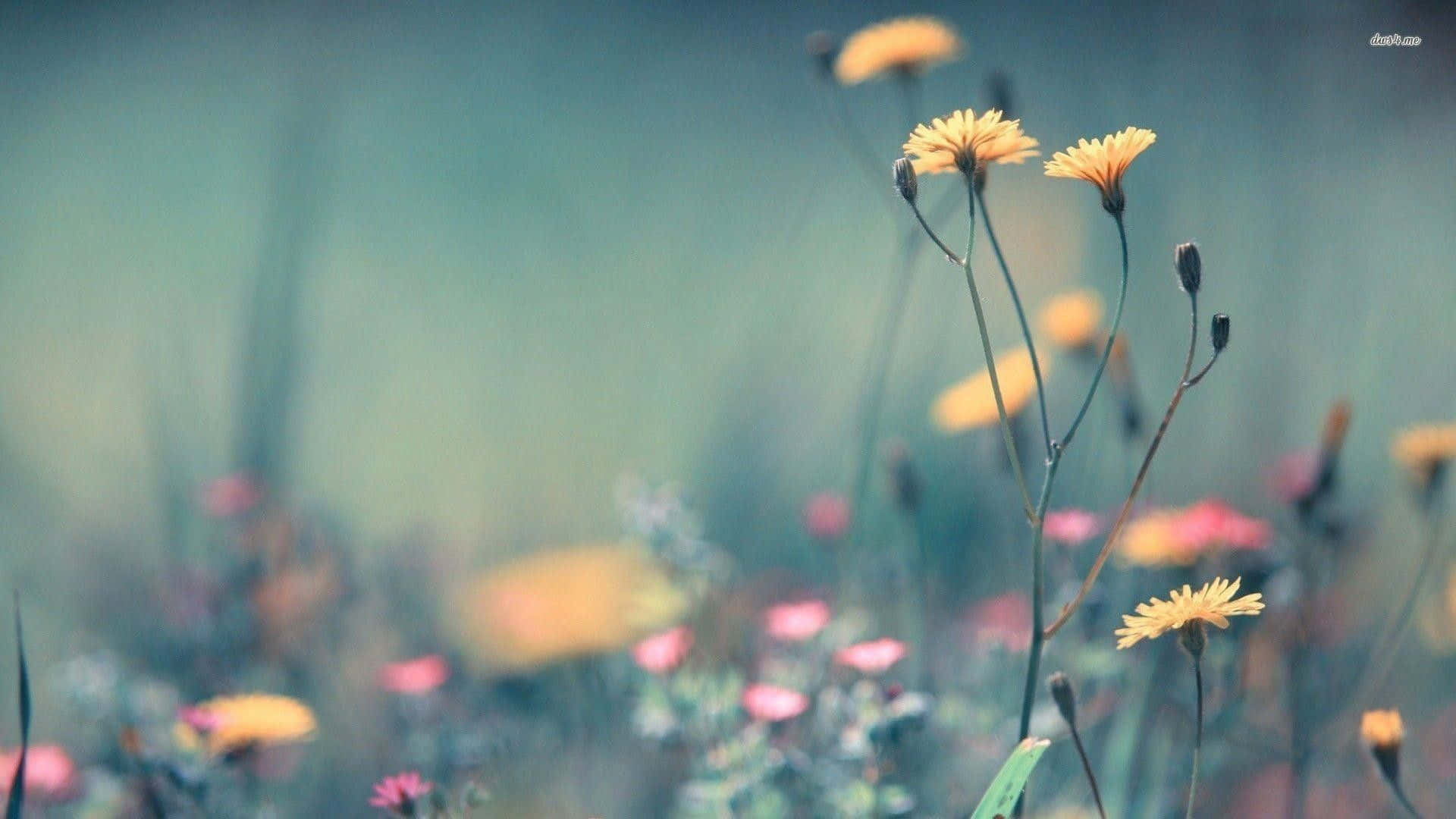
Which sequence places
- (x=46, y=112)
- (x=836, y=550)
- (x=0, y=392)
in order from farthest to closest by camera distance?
(x=46, y=112) → (x=0, y=392) → (x=836, y=550)

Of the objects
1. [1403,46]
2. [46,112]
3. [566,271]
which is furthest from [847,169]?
[46,112]

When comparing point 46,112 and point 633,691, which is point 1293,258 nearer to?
point 633,691

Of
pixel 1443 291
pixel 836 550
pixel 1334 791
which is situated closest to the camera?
pixel 1334 791

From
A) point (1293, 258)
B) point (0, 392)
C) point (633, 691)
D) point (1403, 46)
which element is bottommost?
point (633, 691)

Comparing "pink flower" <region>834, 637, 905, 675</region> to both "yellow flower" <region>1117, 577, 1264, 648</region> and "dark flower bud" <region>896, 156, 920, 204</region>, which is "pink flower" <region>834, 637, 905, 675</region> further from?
"dark flower bud" <region>896, 156, 920, 204</region>

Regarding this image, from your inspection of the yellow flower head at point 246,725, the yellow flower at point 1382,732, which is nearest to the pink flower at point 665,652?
the yellow flower head at point 246,725

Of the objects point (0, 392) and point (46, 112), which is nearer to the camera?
point (0, 392)

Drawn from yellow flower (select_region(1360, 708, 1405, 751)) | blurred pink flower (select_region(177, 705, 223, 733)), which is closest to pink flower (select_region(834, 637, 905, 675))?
yellow flower (select_region(1360, 708, 1405, 751))

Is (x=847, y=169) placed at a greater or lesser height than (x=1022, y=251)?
greater

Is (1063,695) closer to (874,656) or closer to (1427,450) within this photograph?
(874,656)
